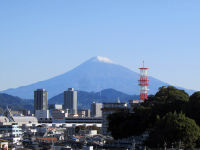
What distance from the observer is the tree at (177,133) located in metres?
42.7

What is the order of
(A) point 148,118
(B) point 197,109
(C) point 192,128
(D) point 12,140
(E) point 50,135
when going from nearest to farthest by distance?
(C) point 192,128, (B) point 197,109, (A) point 148,118, (D) point 12,140, (E) point 50,135

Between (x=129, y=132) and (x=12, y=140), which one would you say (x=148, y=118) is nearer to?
(x=129, y=132)

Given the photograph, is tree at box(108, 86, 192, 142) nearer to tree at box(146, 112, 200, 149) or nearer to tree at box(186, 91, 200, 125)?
tree at box(186, 91, 200, 125)

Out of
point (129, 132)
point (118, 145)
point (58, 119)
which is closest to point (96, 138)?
point (118, 145)

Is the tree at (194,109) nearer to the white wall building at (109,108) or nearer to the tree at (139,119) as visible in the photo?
the tree at (139,119)

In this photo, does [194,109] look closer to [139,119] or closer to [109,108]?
[139,119]

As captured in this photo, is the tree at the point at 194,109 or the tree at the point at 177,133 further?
the tree at the point at 194,109

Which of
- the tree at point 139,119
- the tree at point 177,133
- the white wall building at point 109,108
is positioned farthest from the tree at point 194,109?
the white wall building at point 109,108

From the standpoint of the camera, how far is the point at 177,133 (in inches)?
1699

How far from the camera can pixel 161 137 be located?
142 feet

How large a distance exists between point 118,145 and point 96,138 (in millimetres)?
9560

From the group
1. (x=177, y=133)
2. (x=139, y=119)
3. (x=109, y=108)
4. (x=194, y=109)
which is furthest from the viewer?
(x=109, y=108)

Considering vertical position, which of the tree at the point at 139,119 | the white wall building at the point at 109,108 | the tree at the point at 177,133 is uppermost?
the white wall building at the point at 109,108

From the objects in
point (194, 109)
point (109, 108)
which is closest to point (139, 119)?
point (194, 109)
